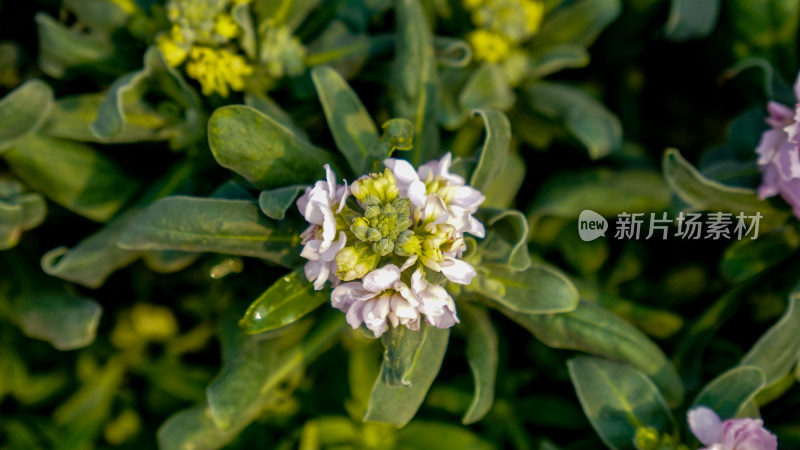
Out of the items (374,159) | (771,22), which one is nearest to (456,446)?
(374,159)

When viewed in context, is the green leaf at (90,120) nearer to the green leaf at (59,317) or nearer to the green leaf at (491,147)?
the green leaf at (59,317)

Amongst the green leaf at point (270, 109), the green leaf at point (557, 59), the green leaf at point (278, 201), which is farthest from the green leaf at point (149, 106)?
the green leaf at point (557, 59)

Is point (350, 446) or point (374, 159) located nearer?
point (374, 159)

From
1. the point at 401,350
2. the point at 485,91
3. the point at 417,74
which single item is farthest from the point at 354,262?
the point at 485,91

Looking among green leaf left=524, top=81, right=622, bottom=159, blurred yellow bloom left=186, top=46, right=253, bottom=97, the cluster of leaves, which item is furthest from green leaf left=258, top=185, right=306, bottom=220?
green leaf left=524, top=81, right=622, bottom=159

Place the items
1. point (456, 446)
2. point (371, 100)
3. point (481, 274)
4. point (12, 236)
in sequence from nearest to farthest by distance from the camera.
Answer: point (481, 274) → point (12, 236) → point (456, 446) → point (371, 100)

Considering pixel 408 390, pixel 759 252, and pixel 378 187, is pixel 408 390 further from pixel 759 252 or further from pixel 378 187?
pixel 759 252

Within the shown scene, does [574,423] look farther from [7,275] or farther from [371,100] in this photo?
[7,275]
